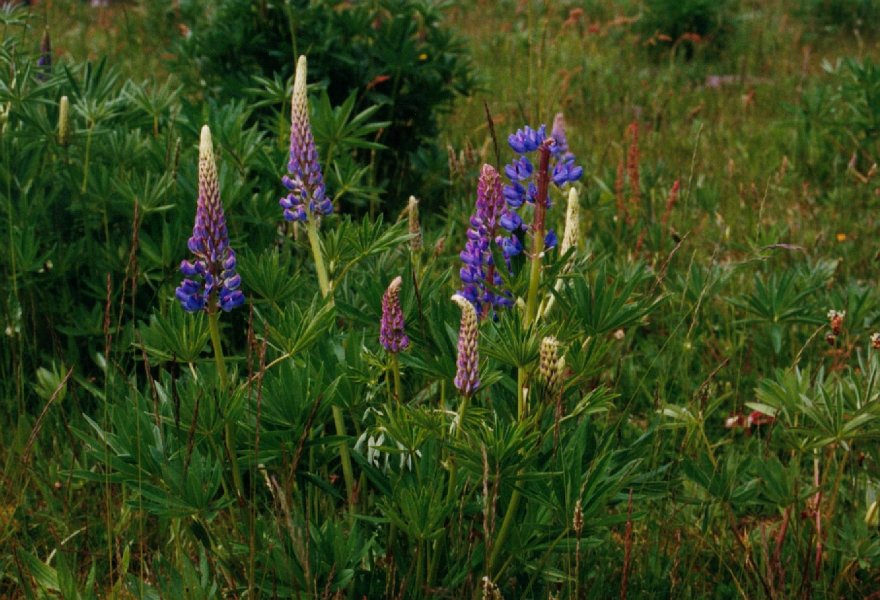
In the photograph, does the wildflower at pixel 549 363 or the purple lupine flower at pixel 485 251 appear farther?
the purple lupine flower at pixel 485 251

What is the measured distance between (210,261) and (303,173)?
0.99ft

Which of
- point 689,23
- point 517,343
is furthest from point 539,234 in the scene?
point 689,23

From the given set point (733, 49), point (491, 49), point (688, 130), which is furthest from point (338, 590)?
point (733, 49)

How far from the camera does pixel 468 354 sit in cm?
159

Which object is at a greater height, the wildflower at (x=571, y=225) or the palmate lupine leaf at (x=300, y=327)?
the wildflower at (x=571, y=225)

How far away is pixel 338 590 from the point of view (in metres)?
1.63

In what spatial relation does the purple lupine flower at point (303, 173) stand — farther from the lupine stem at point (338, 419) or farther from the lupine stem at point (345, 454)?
the lupine stem at point (345, 454)

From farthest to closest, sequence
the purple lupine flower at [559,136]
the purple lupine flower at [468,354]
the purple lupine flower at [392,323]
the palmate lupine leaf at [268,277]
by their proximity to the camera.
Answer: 1. the palmate lupine leaf at [268,277]
2. the purple lupine flower at [559,136]
3. the purple lupine flower at [392,323]
4. the purple lupine flower at [468,354]

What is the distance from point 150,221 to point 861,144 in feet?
11.5

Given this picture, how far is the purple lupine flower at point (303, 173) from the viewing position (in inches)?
73.3

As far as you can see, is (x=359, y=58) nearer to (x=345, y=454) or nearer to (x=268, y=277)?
Answer: (x=268, y=277)

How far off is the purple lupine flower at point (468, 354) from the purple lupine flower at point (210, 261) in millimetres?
448

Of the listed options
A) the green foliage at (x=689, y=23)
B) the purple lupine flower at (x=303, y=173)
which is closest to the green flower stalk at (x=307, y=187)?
the purple lupine flower at (x=303, y=173)

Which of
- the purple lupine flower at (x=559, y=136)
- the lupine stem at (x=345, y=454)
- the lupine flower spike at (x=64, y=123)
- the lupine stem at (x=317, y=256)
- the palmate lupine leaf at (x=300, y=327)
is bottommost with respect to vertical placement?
the lupine stem at (x=345, y=454)
